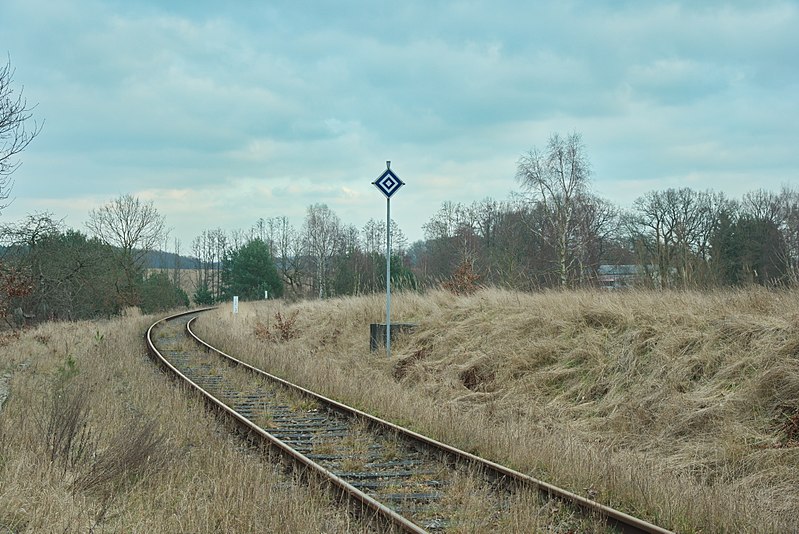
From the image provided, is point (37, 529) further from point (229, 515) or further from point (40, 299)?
point (40, 299)

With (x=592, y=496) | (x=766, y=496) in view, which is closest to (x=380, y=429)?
(x=592, y=496)

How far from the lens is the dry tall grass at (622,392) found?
20.3 ft

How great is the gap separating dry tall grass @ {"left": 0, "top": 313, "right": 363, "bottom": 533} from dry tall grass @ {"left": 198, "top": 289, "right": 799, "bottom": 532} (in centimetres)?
252

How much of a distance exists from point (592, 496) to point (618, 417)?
11.0 ft

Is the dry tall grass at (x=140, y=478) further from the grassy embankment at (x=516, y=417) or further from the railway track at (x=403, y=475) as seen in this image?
the railway track at (x=403, y=475)

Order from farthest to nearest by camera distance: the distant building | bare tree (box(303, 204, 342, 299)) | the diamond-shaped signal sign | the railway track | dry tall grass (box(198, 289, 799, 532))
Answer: bare tree (box(303, 204, 342, 299)), the diamond-shaped signal sign, the distant building, dry tall grass (box(198, 289, 799, 532)), the railway track

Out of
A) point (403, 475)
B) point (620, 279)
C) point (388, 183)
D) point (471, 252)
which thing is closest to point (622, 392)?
point (403, 475)

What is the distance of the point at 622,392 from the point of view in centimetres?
945

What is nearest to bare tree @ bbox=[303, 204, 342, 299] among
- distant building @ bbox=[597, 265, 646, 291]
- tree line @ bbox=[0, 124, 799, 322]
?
tree line @ bbox=[0, 124, 799, 322]

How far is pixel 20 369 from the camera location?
1567 cm

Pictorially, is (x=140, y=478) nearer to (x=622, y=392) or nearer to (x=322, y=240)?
(x=622, y=392)

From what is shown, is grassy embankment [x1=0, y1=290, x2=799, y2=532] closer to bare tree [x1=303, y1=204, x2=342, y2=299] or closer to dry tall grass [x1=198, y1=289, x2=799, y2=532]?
dry tall grass [x1=198, y1=289, x2=799, y2=532]

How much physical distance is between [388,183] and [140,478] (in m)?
10.0

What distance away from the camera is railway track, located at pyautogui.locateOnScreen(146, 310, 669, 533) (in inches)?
207
